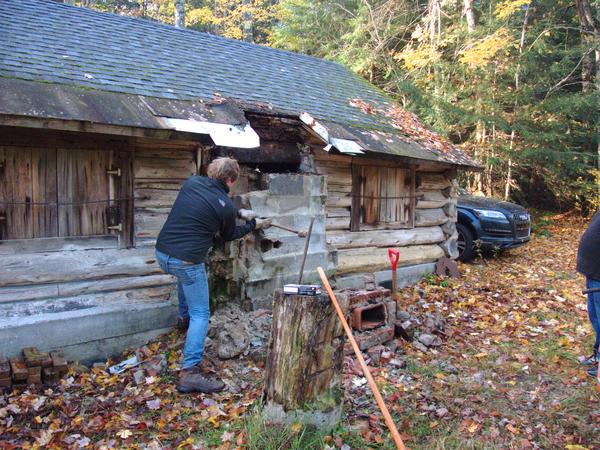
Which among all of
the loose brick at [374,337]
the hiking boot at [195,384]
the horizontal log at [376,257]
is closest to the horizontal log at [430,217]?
the horizontal log at [376,257]

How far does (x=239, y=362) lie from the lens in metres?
4.82

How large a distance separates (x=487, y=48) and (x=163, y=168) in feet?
35.4

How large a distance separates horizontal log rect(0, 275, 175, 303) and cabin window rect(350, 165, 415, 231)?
3591 mm

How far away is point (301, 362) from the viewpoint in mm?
3383

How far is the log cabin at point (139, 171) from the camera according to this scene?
492cm

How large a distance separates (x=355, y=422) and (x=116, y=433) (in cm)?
188

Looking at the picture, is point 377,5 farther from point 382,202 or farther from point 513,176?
point 382,202

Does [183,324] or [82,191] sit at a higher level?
[82,191]

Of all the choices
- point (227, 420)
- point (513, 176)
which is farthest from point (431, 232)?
point (513, 176)

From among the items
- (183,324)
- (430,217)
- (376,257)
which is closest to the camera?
(183,324)

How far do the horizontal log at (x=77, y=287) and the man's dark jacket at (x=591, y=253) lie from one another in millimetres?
4616

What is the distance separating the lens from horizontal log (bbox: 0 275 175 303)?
4852mm

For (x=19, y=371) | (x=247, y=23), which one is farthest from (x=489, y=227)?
(x=247, y=23)

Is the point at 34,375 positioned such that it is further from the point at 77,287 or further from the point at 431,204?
the point at 431,204
